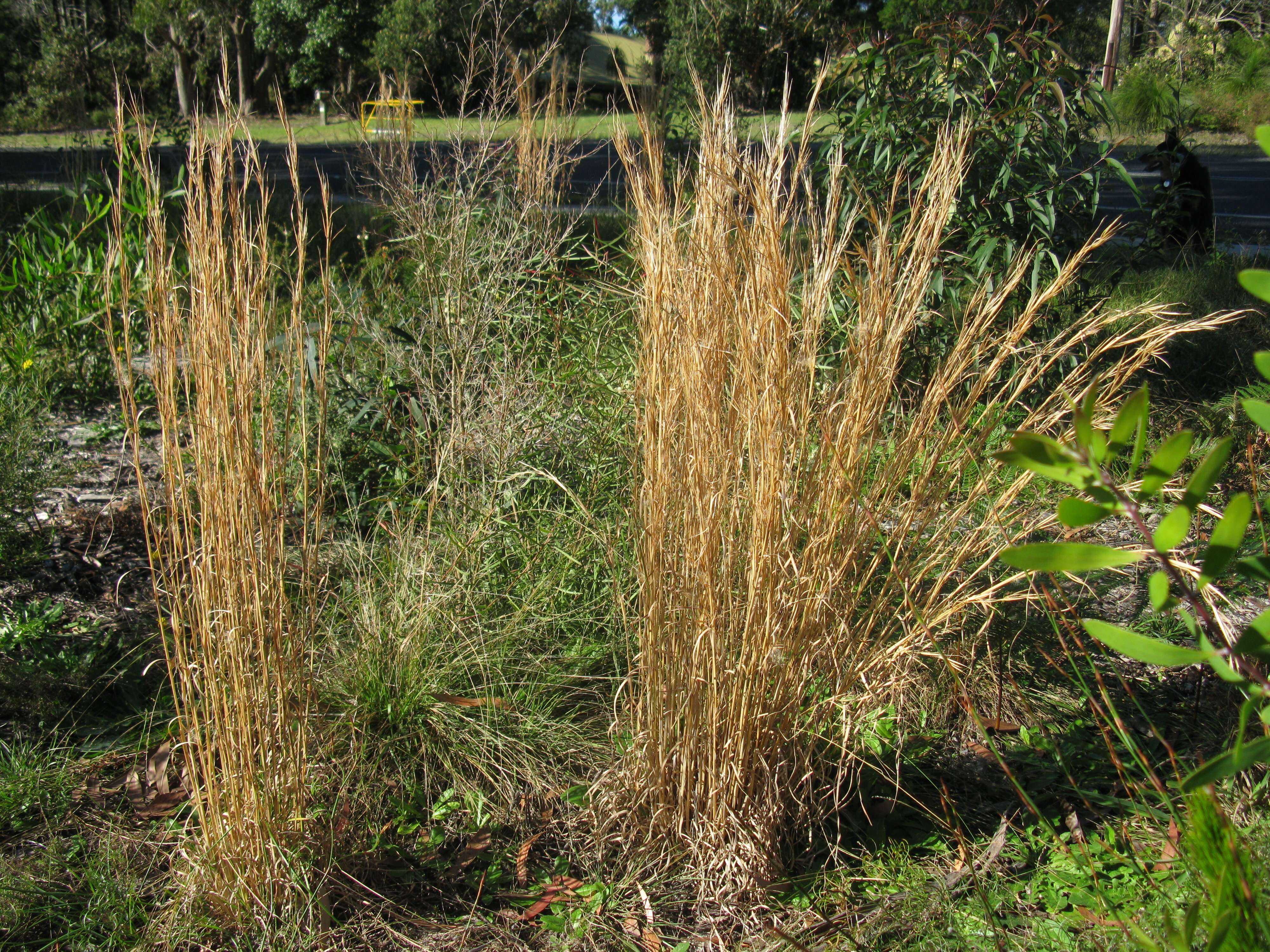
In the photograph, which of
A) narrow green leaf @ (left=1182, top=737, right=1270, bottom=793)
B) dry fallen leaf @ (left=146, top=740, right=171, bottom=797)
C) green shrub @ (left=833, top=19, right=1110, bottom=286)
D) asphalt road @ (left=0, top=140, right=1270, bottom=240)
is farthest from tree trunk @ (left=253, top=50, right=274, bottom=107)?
narrow green leaf @ (left=1182, top=737, right=1270, bottom=793)

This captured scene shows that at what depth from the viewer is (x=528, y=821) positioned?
2279 millimetres

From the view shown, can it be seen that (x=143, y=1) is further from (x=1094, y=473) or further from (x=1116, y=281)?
(x=1094, y=473)

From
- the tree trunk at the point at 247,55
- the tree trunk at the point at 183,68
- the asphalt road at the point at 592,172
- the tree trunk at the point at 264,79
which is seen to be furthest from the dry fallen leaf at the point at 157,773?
the tree trunk at the point at 264,79

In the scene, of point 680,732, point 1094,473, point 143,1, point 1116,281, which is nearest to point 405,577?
point 680,732

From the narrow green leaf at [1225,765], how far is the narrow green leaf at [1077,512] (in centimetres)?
23

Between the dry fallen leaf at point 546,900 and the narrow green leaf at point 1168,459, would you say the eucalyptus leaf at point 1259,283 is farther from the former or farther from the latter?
the dry fallen leaf at point 546,900

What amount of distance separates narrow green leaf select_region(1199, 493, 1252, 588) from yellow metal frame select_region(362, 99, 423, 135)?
294 cm

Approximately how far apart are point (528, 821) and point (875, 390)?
4.35ft

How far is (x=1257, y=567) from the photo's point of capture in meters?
0.99

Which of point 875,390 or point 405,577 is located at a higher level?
point 875,390

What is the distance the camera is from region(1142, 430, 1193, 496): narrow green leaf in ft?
2.95

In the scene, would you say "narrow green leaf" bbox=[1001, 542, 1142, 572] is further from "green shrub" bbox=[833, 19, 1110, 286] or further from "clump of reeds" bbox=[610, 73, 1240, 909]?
"green shrub" bbox=[833, 19, 1110, 286]

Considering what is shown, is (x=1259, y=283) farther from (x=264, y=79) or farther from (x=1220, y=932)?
(x=264, y=79)

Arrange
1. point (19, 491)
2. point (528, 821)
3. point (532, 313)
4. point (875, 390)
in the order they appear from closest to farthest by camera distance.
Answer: point (875, 390)
point (528, 821)
point (19, 491)
point (532, 313)
